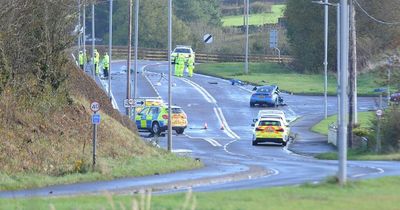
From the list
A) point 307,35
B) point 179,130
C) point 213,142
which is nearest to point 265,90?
point 179,130

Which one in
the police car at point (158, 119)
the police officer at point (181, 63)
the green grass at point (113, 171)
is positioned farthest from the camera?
the police officer at point (181, 63)

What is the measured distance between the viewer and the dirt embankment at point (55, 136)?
1160 inches

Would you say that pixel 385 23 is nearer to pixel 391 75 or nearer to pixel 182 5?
pixel 391 75

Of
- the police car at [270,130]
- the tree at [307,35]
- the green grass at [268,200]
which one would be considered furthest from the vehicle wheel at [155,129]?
the tree at [307,35]

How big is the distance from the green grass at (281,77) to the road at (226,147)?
8.59 ft

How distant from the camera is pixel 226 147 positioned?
4981 cm

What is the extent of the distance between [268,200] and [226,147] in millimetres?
30564

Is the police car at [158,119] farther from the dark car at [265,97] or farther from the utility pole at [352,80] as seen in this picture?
the dark car at [265,97]

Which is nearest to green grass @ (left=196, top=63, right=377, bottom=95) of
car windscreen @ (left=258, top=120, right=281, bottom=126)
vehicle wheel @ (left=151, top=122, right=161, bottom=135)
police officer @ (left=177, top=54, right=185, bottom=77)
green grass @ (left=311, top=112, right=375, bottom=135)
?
police officer @ (left=177, top=54, right=185, bottom=77)

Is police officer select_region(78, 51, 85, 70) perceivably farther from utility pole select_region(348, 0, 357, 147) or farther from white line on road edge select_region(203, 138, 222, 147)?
utility pole select_region(348, 0, 357, 147)

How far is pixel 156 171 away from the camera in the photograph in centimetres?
3212

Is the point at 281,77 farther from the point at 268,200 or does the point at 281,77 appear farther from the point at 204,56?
the point at 268,200

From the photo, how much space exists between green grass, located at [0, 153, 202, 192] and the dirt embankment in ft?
1.53

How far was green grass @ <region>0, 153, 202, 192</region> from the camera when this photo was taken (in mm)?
27266
